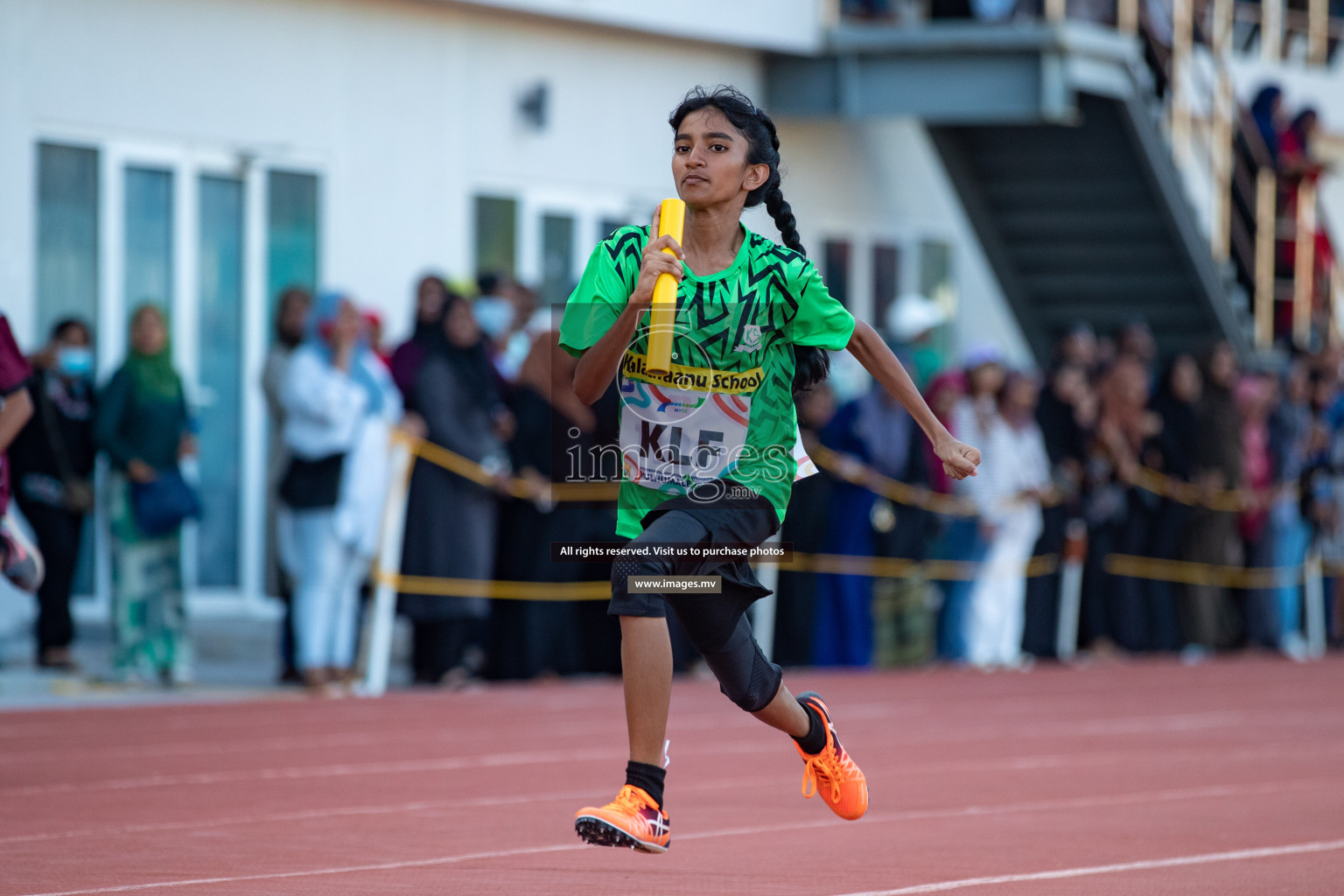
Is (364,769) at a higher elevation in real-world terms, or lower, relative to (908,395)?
lower

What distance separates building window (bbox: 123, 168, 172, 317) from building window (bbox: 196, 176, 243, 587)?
0.94 ft

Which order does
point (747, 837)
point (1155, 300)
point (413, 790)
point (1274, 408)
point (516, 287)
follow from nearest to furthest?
point (747, 837), point (413, 790), point (516, 287), point (1274, 408), point (1155, 300)

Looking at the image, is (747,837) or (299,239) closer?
(747,837)

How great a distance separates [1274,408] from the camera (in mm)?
18516

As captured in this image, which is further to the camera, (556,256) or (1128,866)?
(556,256)

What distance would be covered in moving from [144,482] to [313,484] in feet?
3.02

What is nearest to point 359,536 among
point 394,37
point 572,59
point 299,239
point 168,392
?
point 168,392

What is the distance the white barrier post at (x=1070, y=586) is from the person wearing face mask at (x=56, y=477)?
724 cm

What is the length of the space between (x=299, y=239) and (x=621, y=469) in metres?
10.8

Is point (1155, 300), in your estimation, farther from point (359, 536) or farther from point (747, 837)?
point (747, 837)

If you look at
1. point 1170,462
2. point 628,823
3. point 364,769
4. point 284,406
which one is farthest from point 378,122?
point 628,823

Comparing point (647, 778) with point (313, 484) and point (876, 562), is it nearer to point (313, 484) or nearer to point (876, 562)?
point (313, 484)

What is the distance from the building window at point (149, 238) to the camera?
15391mm

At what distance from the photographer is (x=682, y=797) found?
8.49 metres
